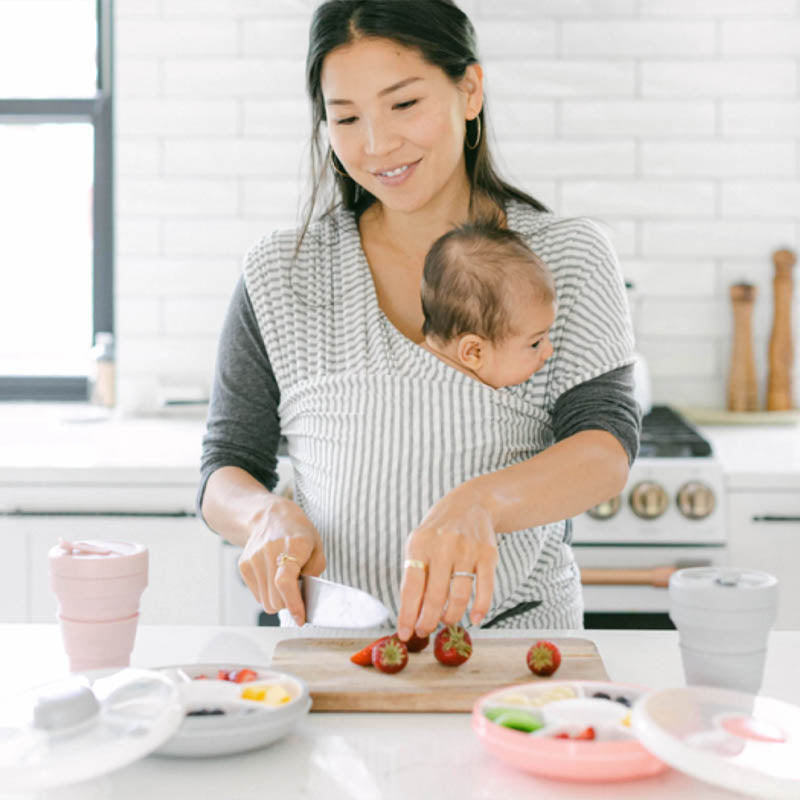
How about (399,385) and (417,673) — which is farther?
(399,385)

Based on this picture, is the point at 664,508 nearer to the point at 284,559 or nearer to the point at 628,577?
the point at 628,577

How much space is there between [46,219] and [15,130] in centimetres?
26

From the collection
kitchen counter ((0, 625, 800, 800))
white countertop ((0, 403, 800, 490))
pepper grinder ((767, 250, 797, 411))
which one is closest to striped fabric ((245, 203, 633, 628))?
kitchen counter ((0, 625, 800, 800))

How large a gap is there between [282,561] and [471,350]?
383mm

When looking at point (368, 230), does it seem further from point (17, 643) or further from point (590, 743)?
point (590, 743)

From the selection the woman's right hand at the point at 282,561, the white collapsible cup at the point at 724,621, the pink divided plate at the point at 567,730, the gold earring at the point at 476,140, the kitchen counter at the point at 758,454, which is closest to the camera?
the pink divided plate at the point at 567,730

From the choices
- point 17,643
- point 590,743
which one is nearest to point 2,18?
point 17,643

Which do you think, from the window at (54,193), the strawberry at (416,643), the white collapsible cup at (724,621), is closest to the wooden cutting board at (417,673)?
the strawberry at (416,643)

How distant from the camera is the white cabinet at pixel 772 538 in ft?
7.22

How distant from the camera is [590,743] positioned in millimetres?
819

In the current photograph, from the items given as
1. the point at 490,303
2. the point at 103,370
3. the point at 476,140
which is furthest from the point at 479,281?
the point at 103,370

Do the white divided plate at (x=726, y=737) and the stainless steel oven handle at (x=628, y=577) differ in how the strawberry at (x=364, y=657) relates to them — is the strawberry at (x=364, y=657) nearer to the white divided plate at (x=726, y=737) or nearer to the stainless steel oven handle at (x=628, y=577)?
the white divided plate at (x=726, y=737)

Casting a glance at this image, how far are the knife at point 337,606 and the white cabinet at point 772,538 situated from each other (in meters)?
1.24

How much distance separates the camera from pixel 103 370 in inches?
118
